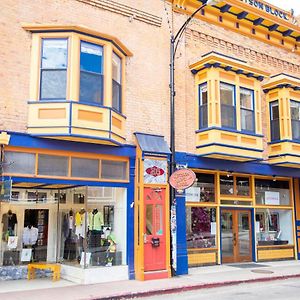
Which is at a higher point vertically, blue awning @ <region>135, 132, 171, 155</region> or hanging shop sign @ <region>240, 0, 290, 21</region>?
hanging shop sign @ <region>240, 0, 290, 21</region>

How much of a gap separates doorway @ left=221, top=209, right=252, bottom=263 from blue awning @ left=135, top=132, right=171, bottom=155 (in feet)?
14.8

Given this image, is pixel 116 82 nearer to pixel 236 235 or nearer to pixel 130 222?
pixel 130 222

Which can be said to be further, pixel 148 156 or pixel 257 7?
pixel 257 7

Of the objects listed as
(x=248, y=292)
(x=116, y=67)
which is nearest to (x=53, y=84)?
(x=116, y=67)

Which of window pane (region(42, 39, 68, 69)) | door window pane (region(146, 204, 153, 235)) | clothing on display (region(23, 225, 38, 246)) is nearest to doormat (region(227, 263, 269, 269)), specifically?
door window pane (region(146, 204, 153, 235))

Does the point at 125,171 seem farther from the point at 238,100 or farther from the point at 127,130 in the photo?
the point at 238,100

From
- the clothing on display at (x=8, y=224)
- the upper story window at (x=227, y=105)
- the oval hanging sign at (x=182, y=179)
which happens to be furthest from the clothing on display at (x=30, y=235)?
the upper story window at (x=227, y=105)

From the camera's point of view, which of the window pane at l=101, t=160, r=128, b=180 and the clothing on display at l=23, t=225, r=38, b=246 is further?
the clothing on display at l=23, t=225, r=38, b=246

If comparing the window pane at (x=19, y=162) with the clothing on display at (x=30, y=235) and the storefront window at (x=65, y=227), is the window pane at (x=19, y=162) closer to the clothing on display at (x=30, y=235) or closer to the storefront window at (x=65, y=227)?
the storefront window at (x=65, y=227)

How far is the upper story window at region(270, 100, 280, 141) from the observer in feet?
58.4

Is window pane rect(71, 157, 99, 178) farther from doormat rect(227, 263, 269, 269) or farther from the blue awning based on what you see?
doormat rect(227, 263, 269, 269)

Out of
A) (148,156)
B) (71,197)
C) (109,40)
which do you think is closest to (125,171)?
(148,156)

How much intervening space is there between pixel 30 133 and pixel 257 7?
1176 centimetres

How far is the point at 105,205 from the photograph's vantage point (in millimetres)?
13398
